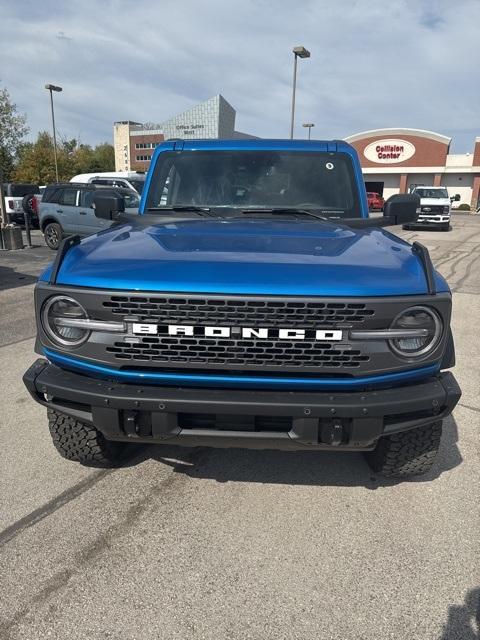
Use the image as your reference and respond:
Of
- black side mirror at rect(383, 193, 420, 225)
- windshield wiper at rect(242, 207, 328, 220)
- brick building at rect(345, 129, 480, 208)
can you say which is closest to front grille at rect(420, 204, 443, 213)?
black side mirror at rect(383, 193, 420, 225)

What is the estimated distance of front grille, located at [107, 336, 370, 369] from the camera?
89.4 inches

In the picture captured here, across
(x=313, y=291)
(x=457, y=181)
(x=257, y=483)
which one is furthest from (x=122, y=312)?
(x=457, y=181)

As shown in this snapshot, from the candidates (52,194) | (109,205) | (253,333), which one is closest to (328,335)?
(253,333)

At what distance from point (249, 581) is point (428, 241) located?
17941mm

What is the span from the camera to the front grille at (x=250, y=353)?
7.45 feet

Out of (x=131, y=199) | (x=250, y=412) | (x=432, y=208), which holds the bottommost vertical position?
(x=250, y=412)

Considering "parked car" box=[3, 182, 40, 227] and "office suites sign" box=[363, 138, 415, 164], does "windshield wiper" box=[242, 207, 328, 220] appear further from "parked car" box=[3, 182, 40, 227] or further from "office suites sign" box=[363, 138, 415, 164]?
"office suites sign" box=[363, 138, 415, 164]

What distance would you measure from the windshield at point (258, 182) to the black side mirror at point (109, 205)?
281 mm

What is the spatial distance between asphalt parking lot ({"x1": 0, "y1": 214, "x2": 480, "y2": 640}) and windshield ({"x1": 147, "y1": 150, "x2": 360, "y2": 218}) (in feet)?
5.93

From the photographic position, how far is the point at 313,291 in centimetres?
220

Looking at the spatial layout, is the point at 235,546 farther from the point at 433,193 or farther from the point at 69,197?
the point at 433,193

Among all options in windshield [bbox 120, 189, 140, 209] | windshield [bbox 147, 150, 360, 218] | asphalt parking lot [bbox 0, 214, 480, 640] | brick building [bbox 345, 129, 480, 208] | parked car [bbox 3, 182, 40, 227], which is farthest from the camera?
brick building [bbox 345, 129, 480, 208]

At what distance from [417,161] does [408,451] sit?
179ft

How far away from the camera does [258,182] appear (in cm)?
380
